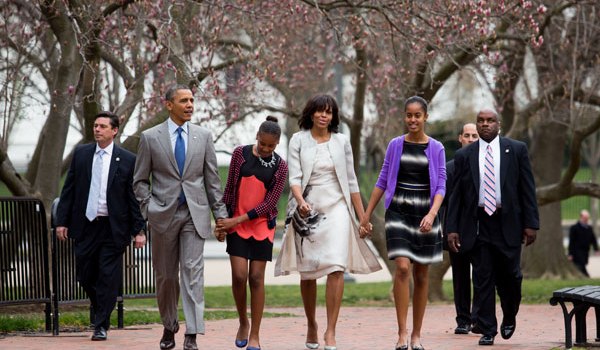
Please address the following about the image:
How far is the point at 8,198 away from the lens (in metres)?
11.1

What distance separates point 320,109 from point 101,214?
2281 mm

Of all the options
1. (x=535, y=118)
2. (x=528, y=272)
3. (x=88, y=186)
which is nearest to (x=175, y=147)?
(x=88, y=186)

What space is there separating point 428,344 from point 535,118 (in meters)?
11.6

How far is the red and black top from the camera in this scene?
9.41 meters

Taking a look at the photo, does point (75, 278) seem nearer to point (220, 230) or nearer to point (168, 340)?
point (168, 340)

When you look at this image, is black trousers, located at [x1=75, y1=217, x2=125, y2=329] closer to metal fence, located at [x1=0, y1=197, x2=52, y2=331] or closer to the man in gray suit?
metal fence, located at [x1=0, y1=197, x2=52, y2=331]

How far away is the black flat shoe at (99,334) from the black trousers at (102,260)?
34 mm

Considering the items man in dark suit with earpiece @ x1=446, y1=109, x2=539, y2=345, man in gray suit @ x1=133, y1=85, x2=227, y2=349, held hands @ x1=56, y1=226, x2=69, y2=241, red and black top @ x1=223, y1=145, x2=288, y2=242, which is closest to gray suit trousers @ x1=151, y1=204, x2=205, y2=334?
man in gray suit @ x1=133, y1=85, x2=227, y2=349

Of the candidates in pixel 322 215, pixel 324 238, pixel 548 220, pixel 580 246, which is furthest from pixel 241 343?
pixel 580 246

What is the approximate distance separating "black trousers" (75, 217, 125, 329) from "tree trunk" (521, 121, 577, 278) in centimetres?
1499

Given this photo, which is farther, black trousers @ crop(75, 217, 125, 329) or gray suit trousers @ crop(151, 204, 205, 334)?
black trousers @ crop(75, 217, 125, 329)

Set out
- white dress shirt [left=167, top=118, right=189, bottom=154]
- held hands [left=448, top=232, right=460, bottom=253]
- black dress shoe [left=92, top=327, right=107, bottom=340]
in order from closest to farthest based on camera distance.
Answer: white dress shirt [left=167, top=118, right=189, bottom=154] < held hands [left=448, top=232, right=460, bottom=253] < black dress shoe [left=92, top=327, right=107, bottom=340]

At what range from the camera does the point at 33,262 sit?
11422 millimetres

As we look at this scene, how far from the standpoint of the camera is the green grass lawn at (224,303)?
480 inches
